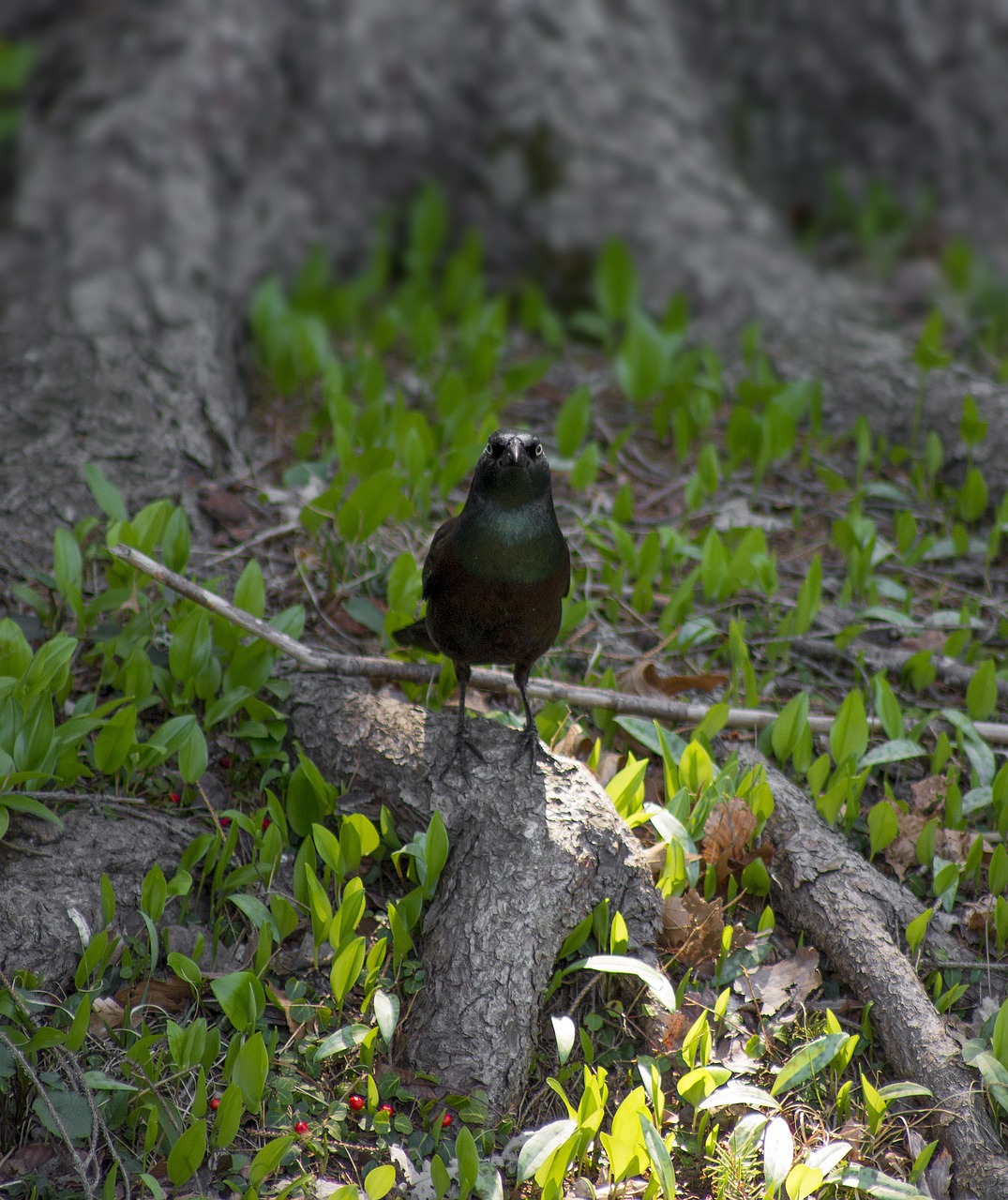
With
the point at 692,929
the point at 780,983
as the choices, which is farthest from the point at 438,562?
the point at 780,983

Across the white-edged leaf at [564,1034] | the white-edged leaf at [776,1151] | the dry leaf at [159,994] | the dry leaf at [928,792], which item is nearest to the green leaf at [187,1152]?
the dry leaf at [159,994]

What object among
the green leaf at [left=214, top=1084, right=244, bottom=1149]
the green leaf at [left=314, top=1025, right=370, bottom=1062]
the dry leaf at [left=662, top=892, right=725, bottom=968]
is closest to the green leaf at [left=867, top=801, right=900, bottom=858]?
the dry leaf at [left=662, top=892, right=725, bottom=968]

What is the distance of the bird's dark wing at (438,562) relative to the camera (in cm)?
311

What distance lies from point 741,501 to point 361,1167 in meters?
3.12

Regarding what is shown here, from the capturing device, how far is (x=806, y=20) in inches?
277

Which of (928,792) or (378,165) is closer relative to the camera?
(928,792)

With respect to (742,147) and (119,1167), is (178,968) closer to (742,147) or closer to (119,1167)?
(119,1167)

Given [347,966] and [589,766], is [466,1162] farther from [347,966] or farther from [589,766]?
[589,766]

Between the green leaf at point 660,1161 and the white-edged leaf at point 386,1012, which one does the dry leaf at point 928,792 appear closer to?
the green leaf at point 660,1161

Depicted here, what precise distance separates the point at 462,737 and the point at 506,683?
40 centimetres

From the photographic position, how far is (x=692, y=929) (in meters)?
2.94

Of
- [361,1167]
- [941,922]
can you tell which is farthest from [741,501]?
[361,1167]

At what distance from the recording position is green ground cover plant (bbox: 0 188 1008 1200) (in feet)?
8.09

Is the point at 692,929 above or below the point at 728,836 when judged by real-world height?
below
